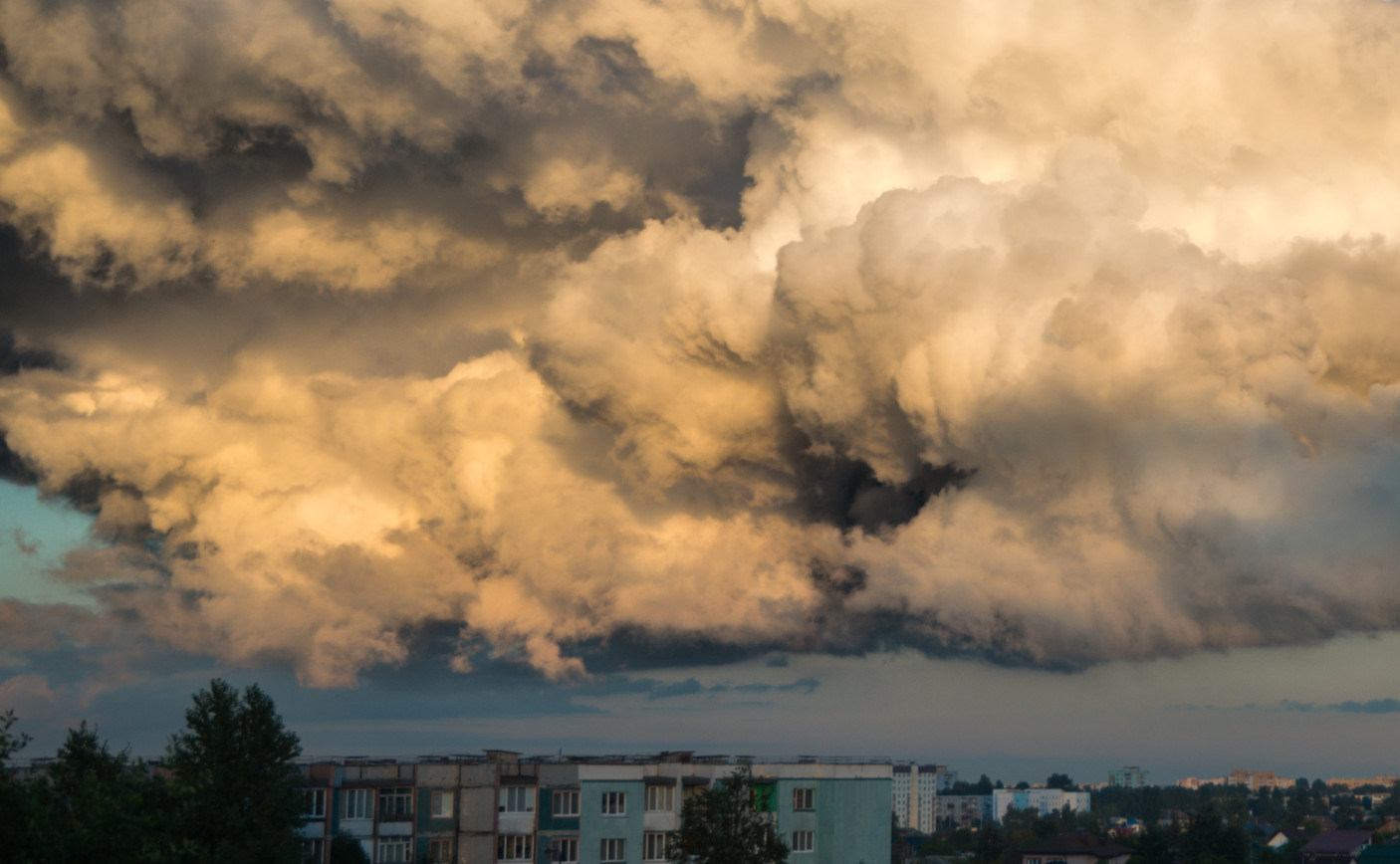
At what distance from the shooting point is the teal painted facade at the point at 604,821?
368 feet

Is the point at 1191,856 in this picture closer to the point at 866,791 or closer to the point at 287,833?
the point at 866,791

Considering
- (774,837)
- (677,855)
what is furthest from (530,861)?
(774,837)

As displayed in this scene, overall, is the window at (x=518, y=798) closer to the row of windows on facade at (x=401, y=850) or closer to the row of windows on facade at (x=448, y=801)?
the row of windows on facade at (x=448, y=801)

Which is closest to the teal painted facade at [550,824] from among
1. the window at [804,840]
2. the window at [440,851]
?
the window at [440,851]

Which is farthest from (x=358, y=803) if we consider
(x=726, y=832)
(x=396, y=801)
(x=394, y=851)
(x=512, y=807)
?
(x=726, y=832)

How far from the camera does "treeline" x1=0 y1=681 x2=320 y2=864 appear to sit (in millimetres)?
48406

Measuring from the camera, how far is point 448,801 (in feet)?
369

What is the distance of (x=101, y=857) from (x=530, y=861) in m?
64.7

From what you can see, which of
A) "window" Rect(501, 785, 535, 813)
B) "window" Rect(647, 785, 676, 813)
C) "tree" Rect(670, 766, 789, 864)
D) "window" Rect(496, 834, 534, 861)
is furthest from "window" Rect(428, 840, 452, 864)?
"tree" Rect(670, 766, 789, 864)

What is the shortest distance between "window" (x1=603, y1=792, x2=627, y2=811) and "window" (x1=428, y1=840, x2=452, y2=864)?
516 inches

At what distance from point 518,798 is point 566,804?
4.00 m

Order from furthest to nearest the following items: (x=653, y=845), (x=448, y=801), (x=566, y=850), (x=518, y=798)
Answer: (x=653, y=845), (x=448, y=801), (x=518, y=798), (x=566, y=850)

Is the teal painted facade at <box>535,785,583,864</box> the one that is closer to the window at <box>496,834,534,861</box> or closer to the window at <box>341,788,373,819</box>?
the window at <box>496,834,534,861</box>

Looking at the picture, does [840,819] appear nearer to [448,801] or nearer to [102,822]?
[448,801]
